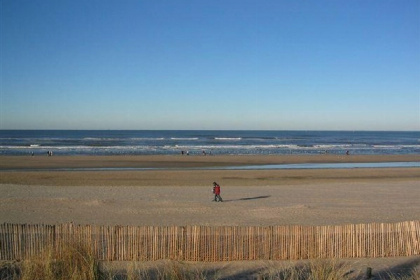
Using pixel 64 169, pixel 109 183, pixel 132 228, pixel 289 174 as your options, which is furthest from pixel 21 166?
pixel 132 228

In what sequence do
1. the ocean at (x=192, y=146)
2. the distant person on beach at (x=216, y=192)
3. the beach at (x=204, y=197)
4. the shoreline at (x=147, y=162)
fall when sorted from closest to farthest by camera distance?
the beach at (x=204, y=197)
the distant person on beach at (x=216, y=192)
the shoreline at (x=147, y=162)
the ocean at (x=192, y=146)

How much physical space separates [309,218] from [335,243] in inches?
234

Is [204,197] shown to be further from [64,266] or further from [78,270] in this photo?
[78,270]

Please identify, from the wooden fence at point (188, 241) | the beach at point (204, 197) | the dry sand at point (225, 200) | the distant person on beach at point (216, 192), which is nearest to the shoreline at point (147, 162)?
the beach at point (204, 197)

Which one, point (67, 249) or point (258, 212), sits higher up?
point (67, 249)

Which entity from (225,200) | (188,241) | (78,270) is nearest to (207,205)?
(225,200)

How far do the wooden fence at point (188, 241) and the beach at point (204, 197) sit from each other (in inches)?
196

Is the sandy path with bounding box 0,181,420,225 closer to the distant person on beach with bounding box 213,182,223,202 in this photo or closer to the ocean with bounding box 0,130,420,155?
the distant person on beach with bounding box 213,182,223,202

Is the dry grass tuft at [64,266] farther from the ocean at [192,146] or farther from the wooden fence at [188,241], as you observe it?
the ocean at [192,146]

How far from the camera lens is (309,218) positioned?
1847 cm

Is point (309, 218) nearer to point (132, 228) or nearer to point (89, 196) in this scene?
point (132, 228)

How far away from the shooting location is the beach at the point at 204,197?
60.8ft

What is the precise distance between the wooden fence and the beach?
16.3 feet

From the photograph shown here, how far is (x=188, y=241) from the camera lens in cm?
1214
